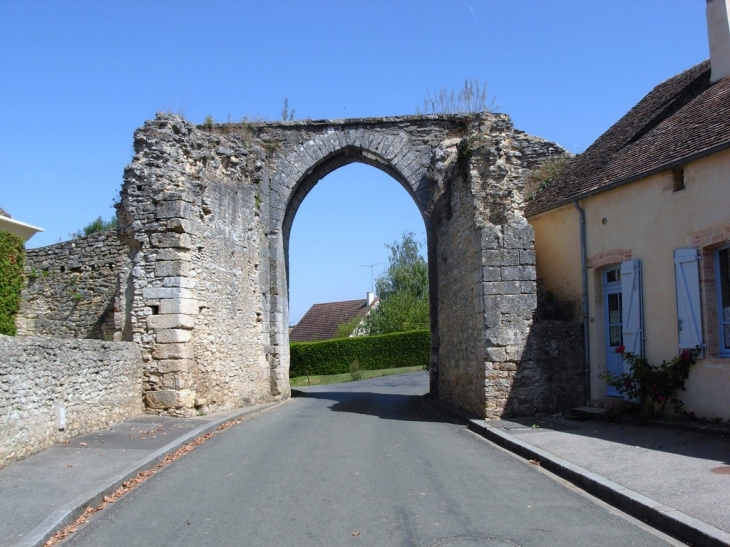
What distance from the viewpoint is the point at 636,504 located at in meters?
5.57

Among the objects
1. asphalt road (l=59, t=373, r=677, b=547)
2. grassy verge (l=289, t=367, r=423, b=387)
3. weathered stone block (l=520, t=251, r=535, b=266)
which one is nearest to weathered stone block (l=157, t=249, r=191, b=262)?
asphalt road (l=59, t=373, r=677, b=547)

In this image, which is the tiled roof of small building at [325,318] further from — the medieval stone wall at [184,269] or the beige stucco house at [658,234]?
the beige stucco house at [658,234]

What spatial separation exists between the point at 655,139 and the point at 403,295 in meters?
34.1

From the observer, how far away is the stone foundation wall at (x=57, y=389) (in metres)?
7.42

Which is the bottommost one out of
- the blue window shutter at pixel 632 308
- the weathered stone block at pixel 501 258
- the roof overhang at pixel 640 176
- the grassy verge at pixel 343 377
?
the grassy verge at pixel 343 377

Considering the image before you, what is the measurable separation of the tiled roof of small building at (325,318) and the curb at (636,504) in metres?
38.6

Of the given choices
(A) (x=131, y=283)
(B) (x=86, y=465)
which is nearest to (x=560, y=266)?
(A) (x=131, y=283)

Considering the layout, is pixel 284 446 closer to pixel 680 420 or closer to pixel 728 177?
pixel 680 420

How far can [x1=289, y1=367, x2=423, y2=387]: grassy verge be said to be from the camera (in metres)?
31.0

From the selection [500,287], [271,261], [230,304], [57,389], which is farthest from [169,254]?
[500,287]

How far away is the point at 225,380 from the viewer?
1384 cm

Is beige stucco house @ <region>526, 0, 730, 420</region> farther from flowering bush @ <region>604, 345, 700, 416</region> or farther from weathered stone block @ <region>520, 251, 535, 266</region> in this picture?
weathered stone block @ <region>520, 251, 535, 266</region>

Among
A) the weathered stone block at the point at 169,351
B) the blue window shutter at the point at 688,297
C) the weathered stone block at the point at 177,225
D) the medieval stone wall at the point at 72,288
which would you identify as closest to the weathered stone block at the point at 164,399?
the weathered stone block at the point at 169,351

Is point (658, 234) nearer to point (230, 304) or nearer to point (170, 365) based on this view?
point (170, 365)
